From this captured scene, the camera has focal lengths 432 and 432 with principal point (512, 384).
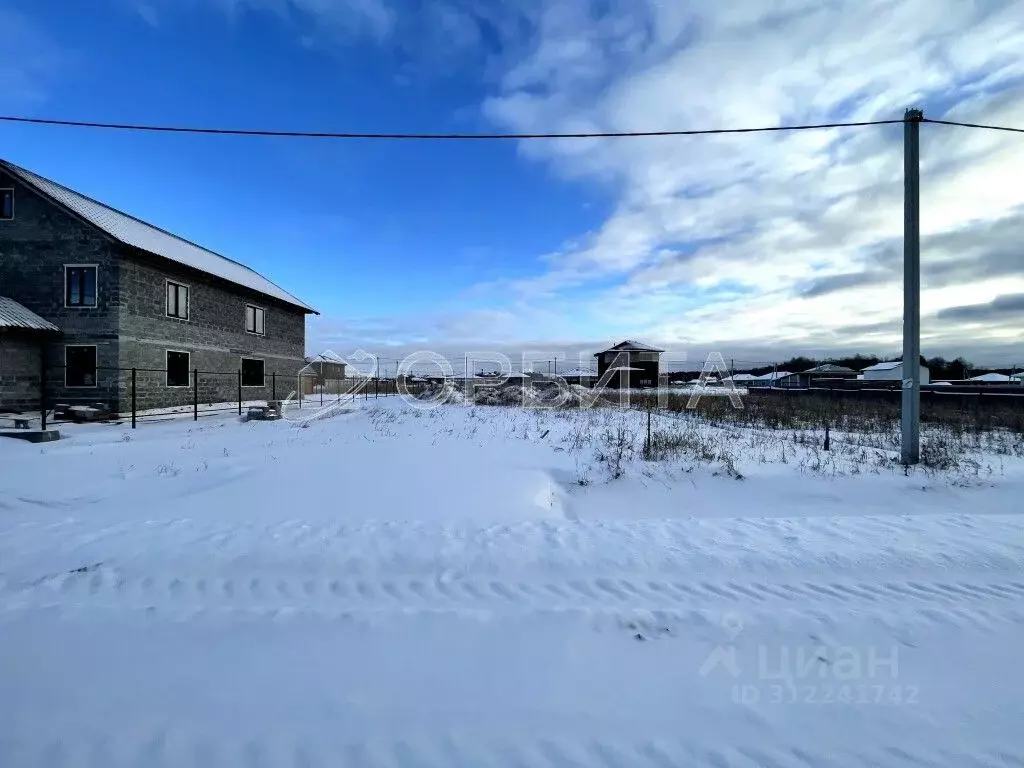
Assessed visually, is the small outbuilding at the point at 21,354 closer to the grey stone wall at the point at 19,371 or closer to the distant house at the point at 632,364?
the grey stone wall at the point at 19,371

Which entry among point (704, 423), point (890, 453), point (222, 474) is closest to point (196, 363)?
point (222, 474)

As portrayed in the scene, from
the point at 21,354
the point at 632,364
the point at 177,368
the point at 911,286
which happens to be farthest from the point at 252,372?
the point at 632,364

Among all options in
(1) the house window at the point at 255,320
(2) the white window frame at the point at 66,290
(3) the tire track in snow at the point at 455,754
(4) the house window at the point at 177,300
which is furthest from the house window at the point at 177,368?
(3) the tire track in snow at the point at 455,754

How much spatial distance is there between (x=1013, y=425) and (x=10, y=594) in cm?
1965

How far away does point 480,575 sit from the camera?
3539 mm

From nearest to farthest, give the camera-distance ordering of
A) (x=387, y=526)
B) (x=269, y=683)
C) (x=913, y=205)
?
(x=269, y=683) → (x=387, y=526) → (x=913, y=205)

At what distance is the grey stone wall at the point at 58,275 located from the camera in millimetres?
13523

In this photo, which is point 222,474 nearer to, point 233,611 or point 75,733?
point 233,611

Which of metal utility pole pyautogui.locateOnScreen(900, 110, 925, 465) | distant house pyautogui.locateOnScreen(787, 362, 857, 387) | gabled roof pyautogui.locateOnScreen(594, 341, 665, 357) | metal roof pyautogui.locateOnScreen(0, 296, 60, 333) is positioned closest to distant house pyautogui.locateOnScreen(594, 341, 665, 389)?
gabled roof pyautogui.locateOnScreen(594, 341, 665, 357)

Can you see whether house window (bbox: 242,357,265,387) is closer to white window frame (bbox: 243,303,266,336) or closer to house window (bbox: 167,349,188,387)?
white window frame (bbox: 243,303,266,336)

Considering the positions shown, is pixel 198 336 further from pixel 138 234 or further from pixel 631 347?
pixel 631 347

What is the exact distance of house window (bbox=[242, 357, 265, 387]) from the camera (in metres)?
19.5

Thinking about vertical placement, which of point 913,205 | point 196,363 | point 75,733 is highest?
point 913,205

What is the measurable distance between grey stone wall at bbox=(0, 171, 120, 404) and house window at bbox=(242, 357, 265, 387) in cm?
583
